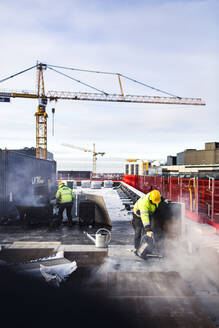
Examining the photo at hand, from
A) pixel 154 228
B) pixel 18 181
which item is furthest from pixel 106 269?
pixel 18 181

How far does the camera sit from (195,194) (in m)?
9.93

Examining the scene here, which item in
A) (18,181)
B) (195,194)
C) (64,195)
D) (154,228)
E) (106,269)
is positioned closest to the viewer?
(106,269)

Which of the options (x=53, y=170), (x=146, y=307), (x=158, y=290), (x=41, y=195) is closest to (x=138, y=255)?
(x=158, y=290)

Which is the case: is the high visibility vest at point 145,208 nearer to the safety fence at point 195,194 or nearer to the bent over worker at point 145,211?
the bent over worker at point 145,211

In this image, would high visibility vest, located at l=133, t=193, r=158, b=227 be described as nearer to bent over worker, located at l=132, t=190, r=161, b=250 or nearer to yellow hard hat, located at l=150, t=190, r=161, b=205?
bent over worker, located at l=132, t=190, r=161, b=250

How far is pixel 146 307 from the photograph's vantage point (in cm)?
433

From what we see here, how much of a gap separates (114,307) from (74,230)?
6144 mm

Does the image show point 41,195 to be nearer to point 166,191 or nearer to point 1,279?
point 166,191

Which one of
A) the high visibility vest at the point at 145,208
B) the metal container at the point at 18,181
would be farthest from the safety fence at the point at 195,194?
the metal container at the point at 18,181

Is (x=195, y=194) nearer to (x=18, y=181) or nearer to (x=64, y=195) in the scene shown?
(x=64, y=195)

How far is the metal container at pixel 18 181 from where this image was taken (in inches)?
464

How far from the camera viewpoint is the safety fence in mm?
9172

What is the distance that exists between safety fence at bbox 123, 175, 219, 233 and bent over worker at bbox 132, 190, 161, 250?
2.75 meters

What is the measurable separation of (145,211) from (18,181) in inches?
340
